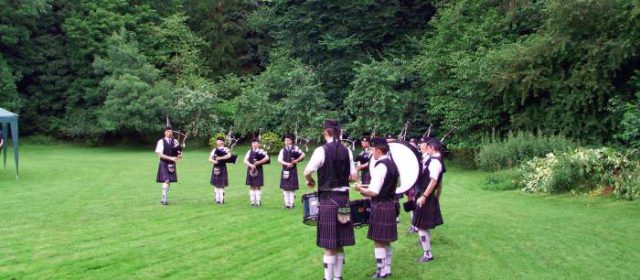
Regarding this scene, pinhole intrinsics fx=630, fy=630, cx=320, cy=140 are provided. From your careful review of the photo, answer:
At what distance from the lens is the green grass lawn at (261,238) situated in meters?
7.99

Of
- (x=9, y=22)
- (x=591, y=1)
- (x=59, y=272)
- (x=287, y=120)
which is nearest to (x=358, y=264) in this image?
(x=59, y=272)

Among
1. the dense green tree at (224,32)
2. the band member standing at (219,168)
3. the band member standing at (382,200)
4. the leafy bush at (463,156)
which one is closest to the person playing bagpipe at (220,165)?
the band member standing at (219,168)

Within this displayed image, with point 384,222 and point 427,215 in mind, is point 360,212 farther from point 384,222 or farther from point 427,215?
point 427,215

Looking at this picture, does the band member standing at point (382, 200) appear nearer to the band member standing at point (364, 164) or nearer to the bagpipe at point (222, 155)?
the band member standing at point (364, 164)

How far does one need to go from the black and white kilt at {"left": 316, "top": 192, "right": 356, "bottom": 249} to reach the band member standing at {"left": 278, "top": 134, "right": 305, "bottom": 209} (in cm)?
630

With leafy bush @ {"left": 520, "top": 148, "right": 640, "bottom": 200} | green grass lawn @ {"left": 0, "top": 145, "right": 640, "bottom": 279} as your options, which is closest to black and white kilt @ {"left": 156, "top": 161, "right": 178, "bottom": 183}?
green grass lawn @ {"left": 0, "top": 145, "right": 640, "bottom": 279}

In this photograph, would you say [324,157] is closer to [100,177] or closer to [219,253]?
[219,253]

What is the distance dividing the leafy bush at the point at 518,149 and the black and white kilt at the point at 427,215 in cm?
1044

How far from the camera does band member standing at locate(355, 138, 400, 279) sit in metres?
7.24

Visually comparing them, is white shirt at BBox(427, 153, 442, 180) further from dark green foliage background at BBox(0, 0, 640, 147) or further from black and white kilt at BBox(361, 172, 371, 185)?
dark green foliage background at BBox(0, 0, 640, 147)

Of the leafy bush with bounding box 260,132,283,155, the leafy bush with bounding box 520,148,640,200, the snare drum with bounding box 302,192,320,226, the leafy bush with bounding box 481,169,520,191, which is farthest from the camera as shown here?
the leafy bush with bounding box 260,132,283,155

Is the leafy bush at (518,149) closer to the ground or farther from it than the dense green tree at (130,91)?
closer to the ground

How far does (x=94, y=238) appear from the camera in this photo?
386 inches

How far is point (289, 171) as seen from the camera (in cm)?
1361
